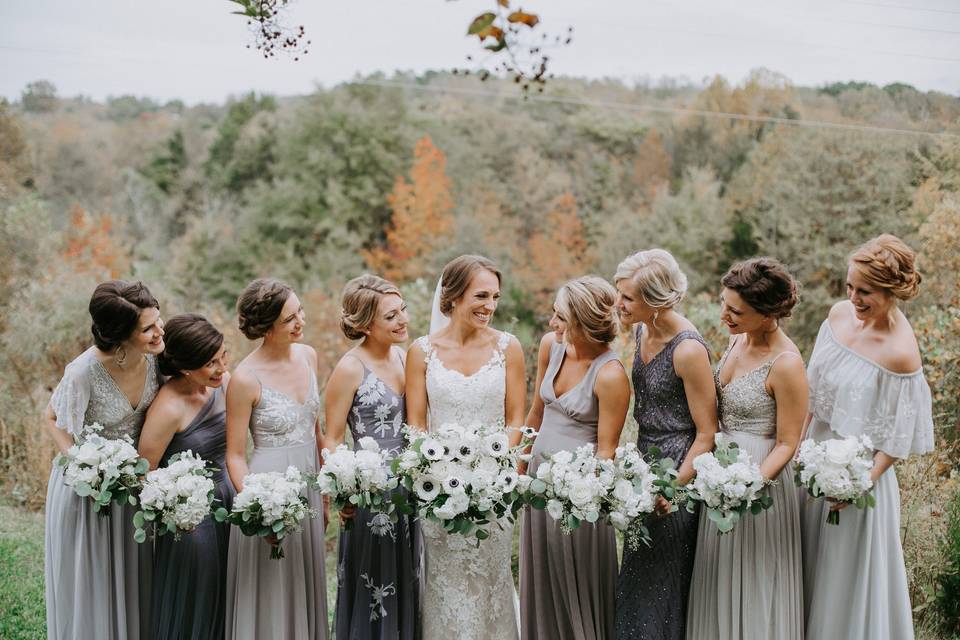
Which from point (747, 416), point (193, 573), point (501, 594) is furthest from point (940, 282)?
point (193, 573)

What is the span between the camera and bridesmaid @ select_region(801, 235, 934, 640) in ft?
13.0

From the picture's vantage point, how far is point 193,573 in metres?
4.08

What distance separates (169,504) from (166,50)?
24.3 metres

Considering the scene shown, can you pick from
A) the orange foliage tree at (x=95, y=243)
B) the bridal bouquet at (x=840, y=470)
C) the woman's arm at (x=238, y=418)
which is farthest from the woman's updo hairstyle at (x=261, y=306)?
the orange foliage tree at (x=95, y=243)

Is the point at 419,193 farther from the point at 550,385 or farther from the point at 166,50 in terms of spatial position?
the point at 550,385

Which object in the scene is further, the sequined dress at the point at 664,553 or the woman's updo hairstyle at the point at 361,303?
the woman's updo hairstyle at the point at 361,303

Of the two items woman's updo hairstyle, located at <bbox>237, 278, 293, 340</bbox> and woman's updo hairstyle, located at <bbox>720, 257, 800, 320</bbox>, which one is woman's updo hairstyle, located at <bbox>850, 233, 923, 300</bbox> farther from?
woman's updo hairstyle, located at <bbox>237, 278, 293, 340</bbox>

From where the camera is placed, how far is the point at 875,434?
398 cm

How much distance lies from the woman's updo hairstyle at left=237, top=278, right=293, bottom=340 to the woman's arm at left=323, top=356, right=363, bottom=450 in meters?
0.44

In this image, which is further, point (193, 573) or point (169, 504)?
point (193, 573)

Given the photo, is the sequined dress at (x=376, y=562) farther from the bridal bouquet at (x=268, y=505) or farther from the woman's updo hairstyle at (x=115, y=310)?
the woman's updo hairstyle at (x=115, y=310)

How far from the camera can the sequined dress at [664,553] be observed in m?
4.05

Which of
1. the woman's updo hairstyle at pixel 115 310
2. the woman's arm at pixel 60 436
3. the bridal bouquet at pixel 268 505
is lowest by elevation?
the bridal bouquet at pixel 268 505

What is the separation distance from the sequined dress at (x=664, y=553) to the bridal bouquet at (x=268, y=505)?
1738 mm
